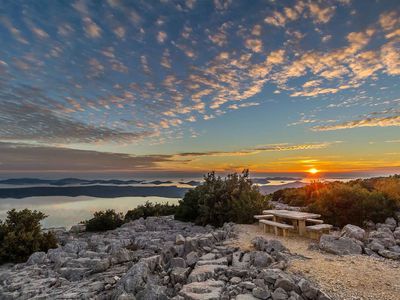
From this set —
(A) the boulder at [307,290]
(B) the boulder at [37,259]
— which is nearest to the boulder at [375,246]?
(A) the boulder at [307,290]

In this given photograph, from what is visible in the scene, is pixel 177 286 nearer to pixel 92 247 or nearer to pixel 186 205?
pixel 92 247

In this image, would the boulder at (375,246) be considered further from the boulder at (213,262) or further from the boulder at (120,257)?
the boulder at (120,257)

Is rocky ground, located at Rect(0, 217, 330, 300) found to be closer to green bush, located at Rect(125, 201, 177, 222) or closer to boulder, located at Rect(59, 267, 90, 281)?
boulder, located at Rect(59, 267, 90, 281)

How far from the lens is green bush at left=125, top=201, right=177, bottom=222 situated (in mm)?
21266

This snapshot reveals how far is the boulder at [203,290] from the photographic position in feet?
19.9

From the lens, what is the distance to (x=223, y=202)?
16297 millimetres

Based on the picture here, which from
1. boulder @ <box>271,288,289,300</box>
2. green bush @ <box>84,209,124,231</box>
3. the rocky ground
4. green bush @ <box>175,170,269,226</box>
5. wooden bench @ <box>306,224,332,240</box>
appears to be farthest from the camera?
green bush @ <box>84,209,124,231</box>

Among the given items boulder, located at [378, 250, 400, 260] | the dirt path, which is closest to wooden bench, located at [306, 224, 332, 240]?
the dirt path

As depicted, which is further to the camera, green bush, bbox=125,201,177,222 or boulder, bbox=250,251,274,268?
green bush, bbox=125,201,177,222

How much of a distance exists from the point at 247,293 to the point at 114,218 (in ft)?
45.0

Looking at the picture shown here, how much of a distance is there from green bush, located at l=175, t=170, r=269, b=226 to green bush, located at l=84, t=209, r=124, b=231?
3693 mm

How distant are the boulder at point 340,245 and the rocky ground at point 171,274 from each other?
3.95ft

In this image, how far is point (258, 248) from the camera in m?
9.26

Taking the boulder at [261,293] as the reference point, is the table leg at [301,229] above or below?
above
